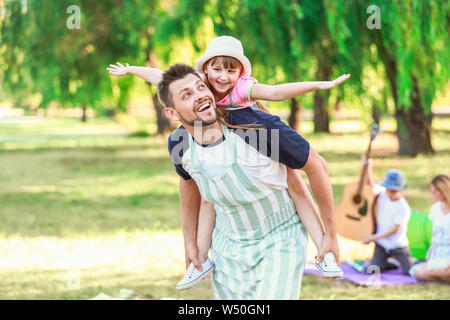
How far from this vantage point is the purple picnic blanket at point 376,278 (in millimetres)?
5801

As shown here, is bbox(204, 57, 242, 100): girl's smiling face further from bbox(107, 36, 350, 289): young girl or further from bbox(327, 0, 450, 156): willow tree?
bbox(327, 0, 450, 156): willow tree

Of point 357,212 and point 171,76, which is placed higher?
point 171,76

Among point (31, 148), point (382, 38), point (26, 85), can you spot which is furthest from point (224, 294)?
point (31, 148)

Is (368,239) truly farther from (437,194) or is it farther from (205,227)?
(205,227)

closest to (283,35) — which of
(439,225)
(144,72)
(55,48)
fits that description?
(439,225)

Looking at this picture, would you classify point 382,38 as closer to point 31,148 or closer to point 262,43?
point 262,43

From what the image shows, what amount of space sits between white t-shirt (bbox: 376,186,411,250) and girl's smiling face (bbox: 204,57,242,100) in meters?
3.65

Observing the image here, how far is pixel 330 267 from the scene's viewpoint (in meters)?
2.72

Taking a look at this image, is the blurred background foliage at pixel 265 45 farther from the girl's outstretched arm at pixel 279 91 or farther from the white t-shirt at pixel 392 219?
the girl's outstretched arm at pixel 279 91

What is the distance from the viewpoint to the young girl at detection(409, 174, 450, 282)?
5664 mm

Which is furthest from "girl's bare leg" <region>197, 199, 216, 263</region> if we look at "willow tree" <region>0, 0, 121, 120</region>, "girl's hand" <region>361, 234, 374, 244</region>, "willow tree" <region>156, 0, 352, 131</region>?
"willow tree" <region>0, 0, 121, 120</region>

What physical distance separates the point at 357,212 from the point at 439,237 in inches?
35.9
